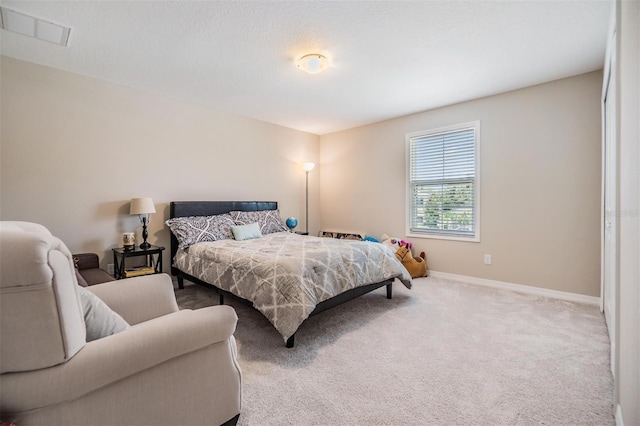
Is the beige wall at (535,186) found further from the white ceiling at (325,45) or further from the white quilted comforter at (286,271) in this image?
the white quilted comforter at (286,271)

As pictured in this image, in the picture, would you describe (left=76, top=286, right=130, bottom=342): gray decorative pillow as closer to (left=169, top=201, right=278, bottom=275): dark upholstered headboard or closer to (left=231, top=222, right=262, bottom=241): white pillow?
(left=231, top=222, right=262, bottom=241): white pillow

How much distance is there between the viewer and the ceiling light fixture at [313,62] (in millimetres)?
2725

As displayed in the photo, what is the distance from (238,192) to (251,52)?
7.67 feet

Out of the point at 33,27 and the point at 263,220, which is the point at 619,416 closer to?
the point at 263,220

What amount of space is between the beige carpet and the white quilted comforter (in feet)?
1.03

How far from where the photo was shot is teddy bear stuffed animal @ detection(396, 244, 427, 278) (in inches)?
168

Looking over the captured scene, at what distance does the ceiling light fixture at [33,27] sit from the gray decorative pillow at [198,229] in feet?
6.61

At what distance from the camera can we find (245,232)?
3.87 metres

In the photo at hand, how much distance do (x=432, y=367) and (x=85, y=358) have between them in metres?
1.91

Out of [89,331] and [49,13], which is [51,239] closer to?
[89,331]

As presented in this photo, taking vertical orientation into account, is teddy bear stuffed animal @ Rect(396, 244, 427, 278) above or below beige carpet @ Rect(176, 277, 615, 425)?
above

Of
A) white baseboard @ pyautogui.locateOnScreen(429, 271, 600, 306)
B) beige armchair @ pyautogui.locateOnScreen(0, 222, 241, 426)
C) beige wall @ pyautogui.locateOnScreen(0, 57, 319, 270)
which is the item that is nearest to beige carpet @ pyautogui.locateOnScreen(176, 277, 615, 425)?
white baseboard @ pyautogui.locateOnScreen(429, 271, 600, 306)

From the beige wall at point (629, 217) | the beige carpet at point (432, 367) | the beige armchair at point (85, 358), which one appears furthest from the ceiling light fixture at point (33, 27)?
the beige wall at point (629, 217)

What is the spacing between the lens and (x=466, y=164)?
4086 millimetres
